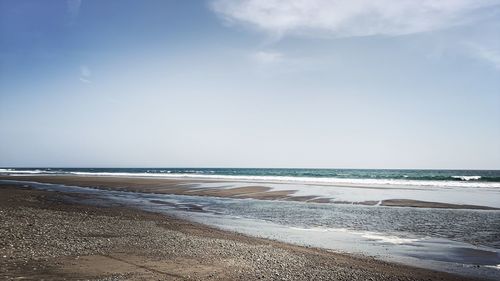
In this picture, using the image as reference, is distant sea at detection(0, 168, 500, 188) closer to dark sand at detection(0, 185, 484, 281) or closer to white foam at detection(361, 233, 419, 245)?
white foam at detection(361, 233, 419, 245)

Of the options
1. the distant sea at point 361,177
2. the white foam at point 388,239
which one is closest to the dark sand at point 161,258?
the white foam at point 388,239

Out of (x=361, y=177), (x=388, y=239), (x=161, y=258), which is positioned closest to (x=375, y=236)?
(x=388, y=239)

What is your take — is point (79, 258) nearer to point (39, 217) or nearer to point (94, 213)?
point (39, 217)

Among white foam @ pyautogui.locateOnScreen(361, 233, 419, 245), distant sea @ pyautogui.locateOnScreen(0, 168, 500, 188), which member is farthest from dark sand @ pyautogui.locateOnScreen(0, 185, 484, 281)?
distant sea @ pyautogui.locateOnScreen(0, 168, 500, 188)

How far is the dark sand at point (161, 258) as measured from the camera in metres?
8.72

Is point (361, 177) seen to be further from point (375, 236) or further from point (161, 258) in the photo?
point (161, 258)

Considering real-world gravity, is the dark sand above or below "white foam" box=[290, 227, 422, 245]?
above

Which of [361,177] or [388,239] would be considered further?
[361,177]

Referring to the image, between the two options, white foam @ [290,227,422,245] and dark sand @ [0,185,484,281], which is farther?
white foam @ [290,227,422,245]

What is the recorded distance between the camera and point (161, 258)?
10281 millimetres

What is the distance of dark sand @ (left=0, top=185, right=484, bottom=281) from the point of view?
28.6 feet

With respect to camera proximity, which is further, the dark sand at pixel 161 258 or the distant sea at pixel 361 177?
the distant sea at pixel 361 177

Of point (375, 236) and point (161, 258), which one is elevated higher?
point (161, 258)

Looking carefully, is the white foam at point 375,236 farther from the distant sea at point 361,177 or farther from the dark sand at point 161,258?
the distant sea at point 361,177
